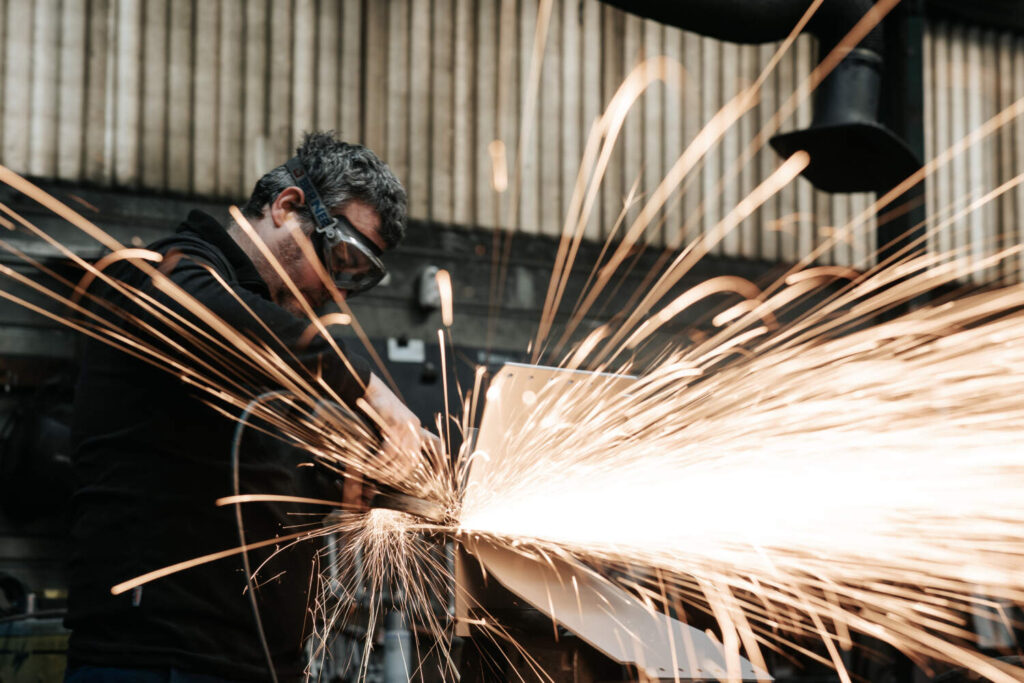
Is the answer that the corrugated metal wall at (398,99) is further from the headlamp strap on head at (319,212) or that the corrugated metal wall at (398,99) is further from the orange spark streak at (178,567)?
the orange spark streak at (178,567)

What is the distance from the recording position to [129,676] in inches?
68.6

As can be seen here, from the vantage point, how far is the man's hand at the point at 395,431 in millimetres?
1927

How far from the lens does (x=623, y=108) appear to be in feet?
20.4

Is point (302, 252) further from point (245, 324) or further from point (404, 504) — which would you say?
point (404, 504)

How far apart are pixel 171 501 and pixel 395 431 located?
1.46 feet

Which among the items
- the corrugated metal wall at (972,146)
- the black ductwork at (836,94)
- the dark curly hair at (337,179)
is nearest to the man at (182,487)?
the dark curly hair at (337,179)

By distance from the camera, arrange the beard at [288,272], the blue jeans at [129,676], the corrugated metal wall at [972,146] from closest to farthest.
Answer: the blue jeans at [129,676] → the beard at [288,272] → the corrugated metal wall at [972,146]

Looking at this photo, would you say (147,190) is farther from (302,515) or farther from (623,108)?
(302,515)

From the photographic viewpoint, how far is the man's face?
2221mm

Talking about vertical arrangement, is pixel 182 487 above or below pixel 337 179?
below

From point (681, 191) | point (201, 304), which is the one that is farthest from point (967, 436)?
point (681, 191)

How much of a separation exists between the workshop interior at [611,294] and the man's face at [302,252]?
1.38 feet

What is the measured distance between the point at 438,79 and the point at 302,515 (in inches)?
161

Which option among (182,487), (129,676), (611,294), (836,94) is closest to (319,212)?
(182,487)
